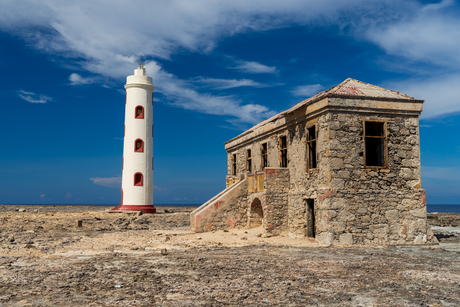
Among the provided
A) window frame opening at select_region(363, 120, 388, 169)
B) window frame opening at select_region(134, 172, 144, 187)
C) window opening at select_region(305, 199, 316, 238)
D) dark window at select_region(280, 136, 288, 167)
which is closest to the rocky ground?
window opening at select_region(305, 199, 316, 238)

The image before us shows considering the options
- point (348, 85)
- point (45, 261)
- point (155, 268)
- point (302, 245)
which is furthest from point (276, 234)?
point (45, 261)

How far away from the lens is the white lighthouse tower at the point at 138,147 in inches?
1133

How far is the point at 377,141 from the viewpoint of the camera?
14.7 meters

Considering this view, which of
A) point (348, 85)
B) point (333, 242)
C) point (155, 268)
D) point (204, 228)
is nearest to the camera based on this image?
point (155, 268)

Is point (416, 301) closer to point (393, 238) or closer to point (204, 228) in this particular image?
point (393, 238)

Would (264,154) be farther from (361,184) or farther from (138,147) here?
(138,147)

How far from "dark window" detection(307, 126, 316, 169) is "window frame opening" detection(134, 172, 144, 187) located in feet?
55.0

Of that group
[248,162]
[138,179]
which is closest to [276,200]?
[248,162]

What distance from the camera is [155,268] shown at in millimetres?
8703

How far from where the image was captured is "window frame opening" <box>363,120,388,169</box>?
13.8 m

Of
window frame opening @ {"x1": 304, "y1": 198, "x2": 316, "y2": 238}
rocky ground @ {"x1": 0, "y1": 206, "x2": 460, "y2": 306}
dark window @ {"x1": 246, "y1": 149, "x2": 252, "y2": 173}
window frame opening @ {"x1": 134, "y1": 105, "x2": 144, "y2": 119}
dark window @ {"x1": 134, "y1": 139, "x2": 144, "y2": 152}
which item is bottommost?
rocky ground @ {"x1": 0, "y1": 206, "x2": 460, "y2": 306}

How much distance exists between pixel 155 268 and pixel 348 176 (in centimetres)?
756

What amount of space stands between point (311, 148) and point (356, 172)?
2129mm

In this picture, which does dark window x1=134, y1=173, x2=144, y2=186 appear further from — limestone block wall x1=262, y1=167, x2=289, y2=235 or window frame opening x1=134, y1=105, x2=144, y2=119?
limestone block wall x1=262, y1=167, x2=289, y2=235
